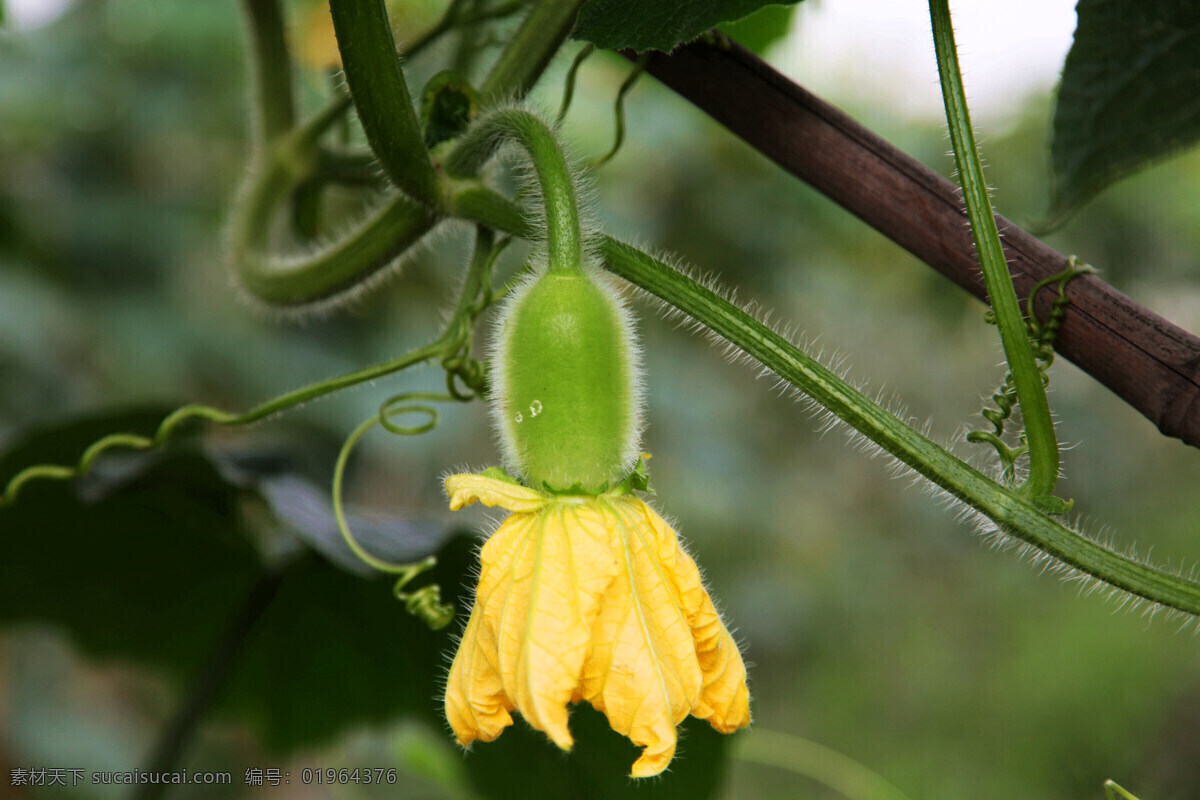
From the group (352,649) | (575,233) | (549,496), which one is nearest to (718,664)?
(549,496)

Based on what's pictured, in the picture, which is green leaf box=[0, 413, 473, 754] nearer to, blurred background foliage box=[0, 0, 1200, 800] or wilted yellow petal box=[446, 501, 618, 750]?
blurred background foliage box=[0, 0, 1200, 800]

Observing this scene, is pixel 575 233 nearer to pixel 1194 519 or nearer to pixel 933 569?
pixel 933 569

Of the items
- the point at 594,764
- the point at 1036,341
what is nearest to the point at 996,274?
the point at 1036,341

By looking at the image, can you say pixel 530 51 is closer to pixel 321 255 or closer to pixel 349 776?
pixel 321 255

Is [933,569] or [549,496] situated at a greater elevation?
[549,496]

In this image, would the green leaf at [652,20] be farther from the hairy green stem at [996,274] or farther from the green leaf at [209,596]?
the green leaf at [209,596]
